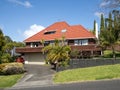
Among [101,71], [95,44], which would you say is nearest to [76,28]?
[95,44]

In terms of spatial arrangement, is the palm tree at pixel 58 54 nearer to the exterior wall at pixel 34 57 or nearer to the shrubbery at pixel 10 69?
the shrubbery at pixel 10 69

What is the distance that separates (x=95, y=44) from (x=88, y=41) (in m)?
2.98

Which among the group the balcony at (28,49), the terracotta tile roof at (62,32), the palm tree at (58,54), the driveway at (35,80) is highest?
the terracotta tile roof at (62,32)

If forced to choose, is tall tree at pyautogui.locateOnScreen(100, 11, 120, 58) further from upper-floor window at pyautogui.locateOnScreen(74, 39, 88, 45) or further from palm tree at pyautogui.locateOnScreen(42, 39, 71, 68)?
palm tree at pyautogui.locateOnScreen(42, 39, 71, 68)

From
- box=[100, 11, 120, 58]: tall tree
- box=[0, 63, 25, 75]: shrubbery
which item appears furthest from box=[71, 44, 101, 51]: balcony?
box=[0, 63, 25, 75]: shrubbery

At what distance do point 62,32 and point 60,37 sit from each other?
284 cm

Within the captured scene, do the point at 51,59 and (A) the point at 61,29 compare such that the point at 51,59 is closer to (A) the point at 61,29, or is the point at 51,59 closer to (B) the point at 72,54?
(B) the point at 72,54

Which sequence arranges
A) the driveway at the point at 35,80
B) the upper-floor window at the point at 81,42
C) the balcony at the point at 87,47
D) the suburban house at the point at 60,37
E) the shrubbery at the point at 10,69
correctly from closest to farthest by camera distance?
1. the driveway at the point at 35,80
2. the shrubbery at the point at 10,69
3. the balcony at the point at 87,47
4. the suburban house at the point at 60,37
5. the upper-floor window at the point at 81,42

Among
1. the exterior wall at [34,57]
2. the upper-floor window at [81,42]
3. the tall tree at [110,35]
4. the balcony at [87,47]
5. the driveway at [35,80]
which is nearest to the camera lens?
the driveway at [35,80]

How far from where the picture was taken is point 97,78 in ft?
81.9

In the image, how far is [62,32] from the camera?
5500 centimetres

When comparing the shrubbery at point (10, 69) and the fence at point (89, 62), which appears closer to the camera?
the fence at point (89, 62)

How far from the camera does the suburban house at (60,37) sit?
47125 millimetres

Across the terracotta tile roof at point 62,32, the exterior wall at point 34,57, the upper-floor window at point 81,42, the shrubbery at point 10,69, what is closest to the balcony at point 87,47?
the upper-floor window at point 81,42
